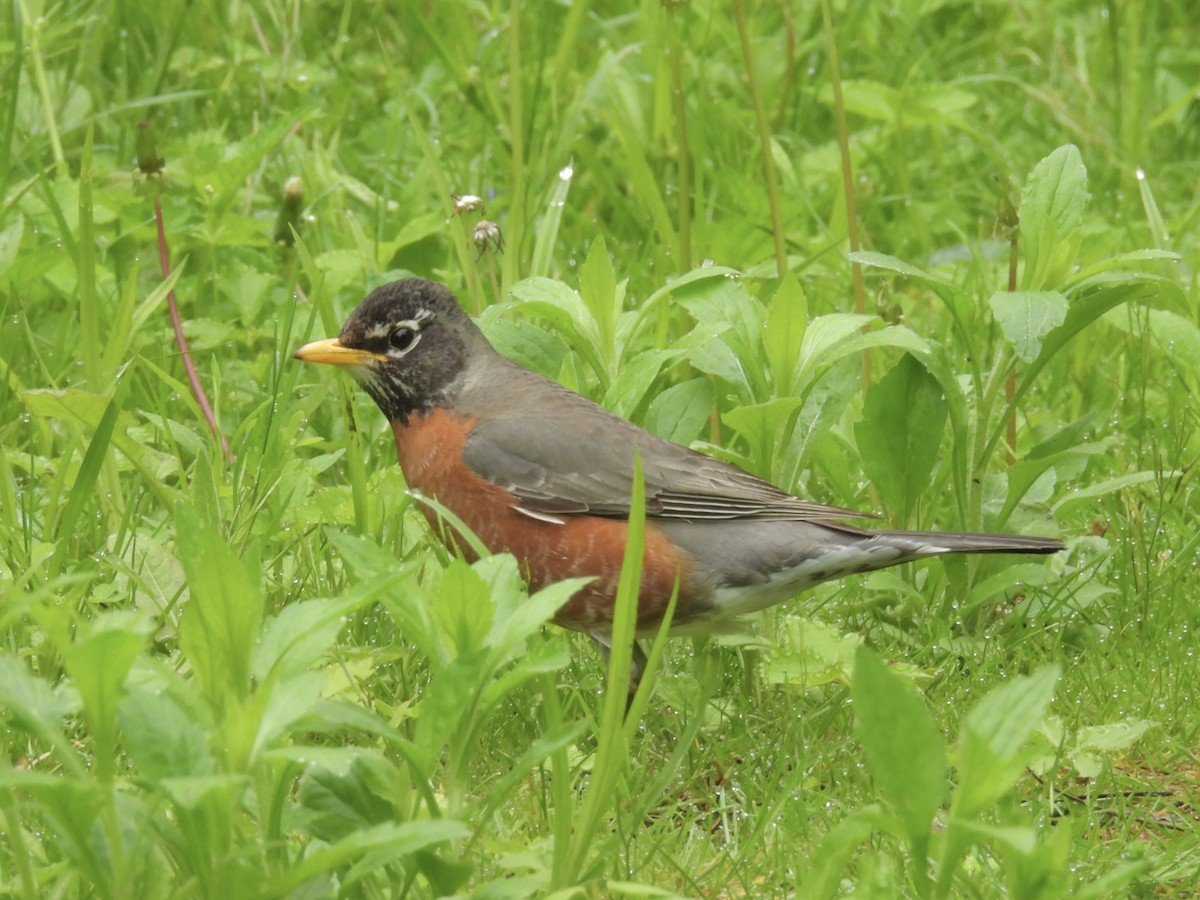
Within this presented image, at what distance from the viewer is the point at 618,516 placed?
13.0 ft

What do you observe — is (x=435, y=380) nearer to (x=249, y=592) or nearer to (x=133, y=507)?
(x=133, y=507)

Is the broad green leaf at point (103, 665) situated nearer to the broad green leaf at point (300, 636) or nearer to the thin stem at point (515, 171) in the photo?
the broad green leaf at point (300, 636)

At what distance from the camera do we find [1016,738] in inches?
93.8

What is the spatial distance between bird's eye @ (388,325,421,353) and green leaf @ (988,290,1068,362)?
145cm

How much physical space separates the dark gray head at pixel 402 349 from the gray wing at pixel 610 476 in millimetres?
299

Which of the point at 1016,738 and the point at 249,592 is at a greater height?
the point at 249,592

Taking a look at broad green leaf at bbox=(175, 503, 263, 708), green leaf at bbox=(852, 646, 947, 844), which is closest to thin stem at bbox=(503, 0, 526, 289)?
broad green leaf at bbox=(175, 503, 263, 708)

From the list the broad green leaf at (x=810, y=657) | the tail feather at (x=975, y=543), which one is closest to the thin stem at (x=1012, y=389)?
the tail feather at (x=975, y=543)

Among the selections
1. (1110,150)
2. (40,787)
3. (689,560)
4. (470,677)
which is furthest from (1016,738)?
(1110,150)

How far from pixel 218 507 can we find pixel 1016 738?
1926mm

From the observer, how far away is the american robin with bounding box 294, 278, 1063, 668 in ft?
12.6

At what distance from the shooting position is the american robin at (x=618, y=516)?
3.83m

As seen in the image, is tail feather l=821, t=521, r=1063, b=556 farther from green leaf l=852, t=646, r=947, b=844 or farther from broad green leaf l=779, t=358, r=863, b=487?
green leaf l=852, t=646, r=947, b=844

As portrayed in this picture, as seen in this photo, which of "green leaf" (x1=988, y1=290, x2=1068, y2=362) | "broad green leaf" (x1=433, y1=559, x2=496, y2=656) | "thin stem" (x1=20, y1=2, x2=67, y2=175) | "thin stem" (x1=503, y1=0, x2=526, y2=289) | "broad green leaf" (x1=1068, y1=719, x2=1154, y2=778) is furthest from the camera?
"thin stem" (x1=20, y1=2, x2=67, y2=175)
